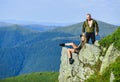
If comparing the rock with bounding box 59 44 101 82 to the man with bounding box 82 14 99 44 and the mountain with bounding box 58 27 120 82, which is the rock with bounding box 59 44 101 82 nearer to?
the mountain with bounding box 58 27 120 82

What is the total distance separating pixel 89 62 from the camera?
33.2 m

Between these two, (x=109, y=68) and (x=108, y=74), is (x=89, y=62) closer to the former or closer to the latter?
(x=109, y=68)

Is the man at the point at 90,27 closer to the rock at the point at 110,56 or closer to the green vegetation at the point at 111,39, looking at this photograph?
the green vegetation at the point at 111,39

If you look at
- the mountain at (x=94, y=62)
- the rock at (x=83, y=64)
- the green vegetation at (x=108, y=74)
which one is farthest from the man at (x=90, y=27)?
the green vegetation at (x=108, y=74)

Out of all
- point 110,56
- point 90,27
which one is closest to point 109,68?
point 110,56

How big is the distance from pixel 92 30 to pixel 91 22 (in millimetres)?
857

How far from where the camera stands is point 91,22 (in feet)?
115

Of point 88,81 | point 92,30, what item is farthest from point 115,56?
point 92,30

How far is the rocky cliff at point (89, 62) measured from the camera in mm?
30969

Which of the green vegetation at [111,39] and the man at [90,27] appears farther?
the man at [90,27]

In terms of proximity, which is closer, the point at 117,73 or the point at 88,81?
the point at 117,73

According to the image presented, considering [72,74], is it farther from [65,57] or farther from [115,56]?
[115,56]

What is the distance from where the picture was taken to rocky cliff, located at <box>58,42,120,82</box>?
102ft

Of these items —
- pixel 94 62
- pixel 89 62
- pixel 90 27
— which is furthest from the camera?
pixel 90 27
